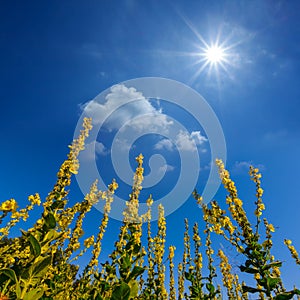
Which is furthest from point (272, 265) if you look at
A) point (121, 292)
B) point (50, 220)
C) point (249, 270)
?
point (50, 220)

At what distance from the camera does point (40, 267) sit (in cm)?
157

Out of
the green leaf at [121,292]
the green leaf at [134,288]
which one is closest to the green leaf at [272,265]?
the green leaf at [134,288]

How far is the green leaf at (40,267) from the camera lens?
1544 mm

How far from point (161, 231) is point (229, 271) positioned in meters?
3.70

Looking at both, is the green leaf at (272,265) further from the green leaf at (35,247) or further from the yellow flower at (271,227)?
the green leaf at (35,247)

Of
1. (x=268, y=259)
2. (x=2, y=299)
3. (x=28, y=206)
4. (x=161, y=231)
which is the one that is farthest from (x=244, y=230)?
(x=161, y=231)

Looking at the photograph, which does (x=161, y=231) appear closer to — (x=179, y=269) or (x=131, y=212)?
(x=179, y=269)

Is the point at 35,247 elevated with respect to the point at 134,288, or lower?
elevated

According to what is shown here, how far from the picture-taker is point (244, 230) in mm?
3635

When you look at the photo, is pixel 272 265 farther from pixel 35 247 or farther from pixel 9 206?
pixel 9 206

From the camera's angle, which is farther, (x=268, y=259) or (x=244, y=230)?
(x=244, y=230)

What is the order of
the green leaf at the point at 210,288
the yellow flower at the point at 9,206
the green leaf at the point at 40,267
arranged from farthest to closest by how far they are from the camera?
the green leaf at the point at 210,288 < the yellow flower at the point at 9,206 < the green leaf at the point at 40,267

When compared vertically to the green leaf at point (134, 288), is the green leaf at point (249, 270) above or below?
above

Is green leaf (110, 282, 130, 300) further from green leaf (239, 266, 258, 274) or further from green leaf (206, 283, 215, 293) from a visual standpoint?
green leaf (206, 283, 215, 293)
